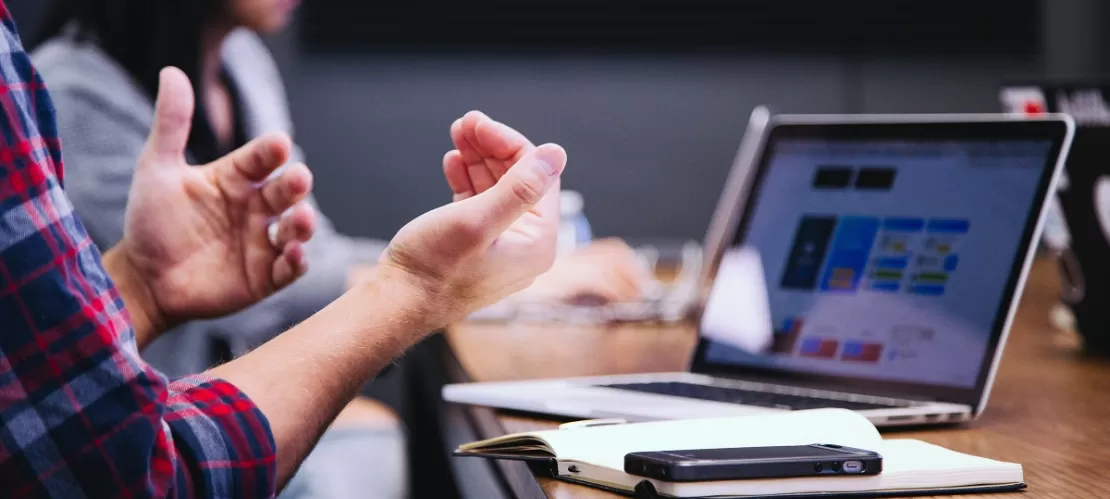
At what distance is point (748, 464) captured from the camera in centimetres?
66

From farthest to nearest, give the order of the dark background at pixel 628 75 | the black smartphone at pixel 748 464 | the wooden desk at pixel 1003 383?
the dark background at pixel 628 75 < the wooden desk at pixel 1003 383 < the black smartphone at pixel 748 464

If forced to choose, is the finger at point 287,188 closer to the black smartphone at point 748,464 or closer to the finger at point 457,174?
the finger at point 457,174

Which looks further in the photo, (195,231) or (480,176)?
(195,231)

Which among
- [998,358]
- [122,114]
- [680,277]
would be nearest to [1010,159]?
[998,358]

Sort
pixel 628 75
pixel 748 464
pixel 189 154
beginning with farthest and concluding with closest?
pixel 628 75 → pixel 189 154 → pixel 748 464

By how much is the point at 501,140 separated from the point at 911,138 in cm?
44

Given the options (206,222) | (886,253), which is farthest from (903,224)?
(206,222)

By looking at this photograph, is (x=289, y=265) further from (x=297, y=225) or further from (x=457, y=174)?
(x=457, y=174)

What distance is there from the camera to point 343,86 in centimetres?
336

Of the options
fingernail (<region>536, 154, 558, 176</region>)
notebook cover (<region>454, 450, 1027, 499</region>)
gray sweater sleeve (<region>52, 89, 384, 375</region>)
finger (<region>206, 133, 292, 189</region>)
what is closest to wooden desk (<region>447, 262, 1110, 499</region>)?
notebook cover (<region>454, 450, 1027, 499</region>)

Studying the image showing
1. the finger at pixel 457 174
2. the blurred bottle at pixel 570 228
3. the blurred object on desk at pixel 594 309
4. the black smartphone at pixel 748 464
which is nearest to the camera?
the black smartphone at pixel 748 464

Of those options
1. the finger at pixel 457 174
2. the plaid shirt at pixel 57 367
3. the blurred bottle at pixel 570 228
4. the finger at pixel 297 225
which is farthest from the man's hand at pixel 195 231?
the blurred bottle at pixel 570 228

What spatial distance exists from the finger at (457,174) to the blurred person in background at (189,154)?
740 mm

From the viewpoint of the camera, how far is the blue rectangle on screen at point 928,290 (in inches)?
40.7
